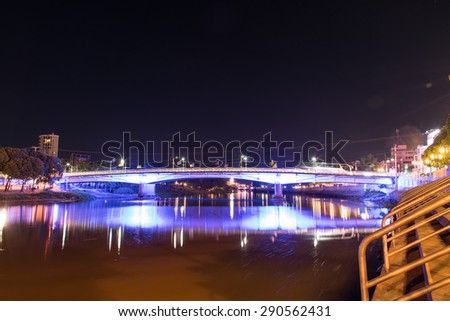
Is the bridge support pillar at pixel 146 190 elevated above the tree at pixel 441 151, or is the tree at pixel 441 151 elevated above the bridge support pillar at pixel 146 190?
the tree at pixel 441 151

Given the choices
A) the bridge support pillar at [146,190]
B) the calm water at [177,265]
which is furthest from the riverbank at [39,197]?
the calm water at [177,265]

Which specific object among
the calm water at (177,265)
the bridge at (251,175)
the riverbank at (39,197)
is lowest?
the calm water at (177,265)

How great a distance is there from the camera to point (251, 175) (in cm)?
7925

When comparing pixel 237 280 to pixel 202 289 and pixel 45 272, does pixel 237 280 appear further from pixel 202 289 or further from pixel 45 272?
pixel 45 272

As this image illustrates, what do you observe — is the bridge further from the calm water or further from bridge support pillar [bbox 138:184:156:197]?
the calm water

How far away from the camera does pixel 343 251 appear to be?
18.0 m

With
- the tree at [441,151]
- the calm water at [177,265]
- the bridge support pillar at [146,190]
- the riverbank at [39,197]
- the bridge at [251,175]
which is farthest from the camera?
the bridge support pillar at [146,190]

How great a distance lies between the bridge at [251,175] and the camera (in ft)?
233

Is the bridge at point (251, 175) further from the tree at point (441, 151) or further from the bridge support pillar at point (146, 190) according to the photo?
the tree at point (441, 151)

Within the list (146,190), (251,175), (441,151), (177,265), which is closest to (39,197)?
(146,190)

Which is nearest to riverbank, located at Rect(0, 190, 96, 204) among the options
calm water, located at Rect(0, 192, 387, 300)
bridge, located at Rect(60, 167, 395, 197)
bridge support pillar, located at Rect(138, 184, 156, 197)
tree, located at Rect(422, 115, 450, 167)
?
bridge, located at Rect(60, 167, 395, 197)

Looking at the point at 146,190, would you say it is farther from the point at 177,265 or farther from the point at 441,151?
the point at 177,265

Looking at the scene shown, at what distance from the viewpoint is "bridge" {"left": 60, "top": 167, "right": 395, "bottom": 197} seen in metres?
71.1
